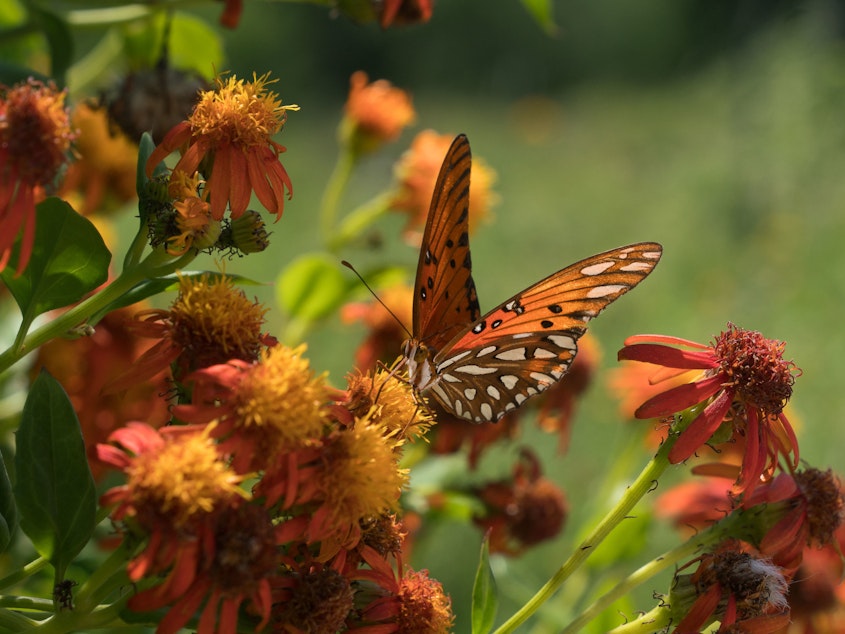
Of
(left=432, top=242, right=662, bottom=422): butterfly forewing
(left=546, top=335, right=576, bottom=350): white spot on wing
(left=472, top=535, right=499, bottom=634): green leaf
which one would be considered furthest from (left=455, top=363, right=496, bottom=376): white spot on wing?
(left=472, top=535, right=499, bottom=634): green leaf

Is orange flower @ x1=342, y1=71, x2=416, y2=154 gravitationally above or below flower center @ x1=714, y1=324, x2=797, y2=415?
above

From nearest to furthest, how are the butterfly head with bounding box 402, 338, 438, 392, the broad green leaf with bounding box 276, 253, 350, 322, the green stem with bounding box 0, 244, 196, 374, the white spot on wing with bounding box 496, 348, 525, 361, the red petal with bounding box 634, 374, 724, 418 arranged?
the green stem with bounding box 0, 244, 196, 374, the red petal with bounding box 634, 374, 724, 418, the butterfly head with bounding box 402, 338, 438, 392, the white spot on wing with bounding box 496, 348, 525, 361, the broad green leaf with bounding box 276, 253, 350, 322

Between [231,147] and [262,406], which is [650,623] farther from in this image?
[231,147]

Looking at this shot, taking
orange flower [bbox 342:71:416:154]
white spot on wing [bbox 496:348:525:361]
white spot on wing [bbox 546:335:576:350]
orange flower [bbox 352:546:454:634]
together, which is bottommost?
orange flower [bbox 352:546:454:634]

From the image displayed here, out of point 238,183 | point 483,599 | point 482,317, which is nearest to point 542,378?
point 482,317

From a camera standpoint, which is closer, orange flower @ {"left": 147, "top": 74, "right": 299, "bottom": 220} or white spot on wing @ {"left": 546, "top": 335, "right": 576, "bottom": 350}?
orange flower @ {"left": 147, "top": 74, "right": 299, "bottom": 220}

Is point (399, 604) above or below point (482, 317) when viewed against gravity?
below

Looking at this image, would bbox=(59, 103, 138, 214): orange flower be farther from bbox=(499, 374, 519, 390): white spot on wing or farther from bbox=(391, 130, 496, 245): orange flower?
bbox=(499, 374, 519, 390): white spot on wing

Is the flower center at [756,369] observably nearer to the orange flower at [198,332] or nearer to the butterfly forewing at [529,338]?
the butterfly forewing at [529,338]
